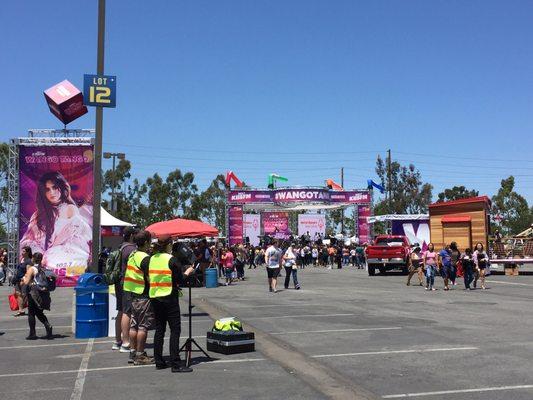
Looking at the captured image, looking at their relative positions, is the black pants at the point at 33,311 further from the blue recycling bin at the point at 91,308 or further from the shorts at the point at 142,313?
the shorts at the point at 142,313

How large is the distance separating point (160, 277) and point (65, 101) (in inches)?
780

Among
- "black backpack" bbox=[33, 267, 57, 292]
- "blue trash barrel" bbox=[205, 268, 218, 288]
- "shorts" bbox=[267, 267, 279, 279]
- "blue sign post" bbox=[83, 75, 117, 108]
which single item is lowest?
"blue trash barrel" bbox=[205, 268, 218, 288]

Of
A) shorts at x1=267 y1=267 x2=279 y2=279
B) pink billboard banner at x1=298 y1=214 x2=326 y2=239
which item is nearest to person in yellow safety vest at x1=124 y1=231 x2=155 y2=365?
shorts at x1=267 y1=267 x2=279 y2=279

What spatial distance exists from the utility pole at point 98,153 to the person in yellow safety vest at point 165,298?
5089mm

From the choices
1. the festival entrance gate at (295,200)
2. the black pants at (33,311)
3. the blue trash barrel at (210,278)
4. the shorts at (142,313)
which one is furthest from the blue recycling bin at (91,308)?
the festival entrance gate at (295,200)

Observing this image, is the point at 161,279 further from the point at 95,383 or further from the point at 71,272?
the point at 71,272

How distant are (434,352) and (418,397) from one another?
2.60m

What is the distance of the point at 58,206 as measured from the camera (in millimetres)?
24359

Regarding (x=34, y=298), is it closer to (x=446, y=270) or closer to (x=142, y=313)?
(x=142, y=313)

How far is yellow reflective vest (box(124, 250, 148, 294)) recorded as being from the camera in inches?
310

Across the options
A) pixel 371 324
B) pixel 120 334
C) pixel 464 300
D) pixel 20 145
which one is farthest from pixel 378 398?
pixel 20 145

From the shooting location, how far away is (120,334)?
903cm

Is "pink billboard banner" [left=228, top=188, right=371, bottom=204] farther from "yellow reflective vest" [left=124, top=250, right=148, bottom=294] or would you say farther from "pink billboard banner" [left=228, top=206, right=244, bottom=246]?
"yellow reflective vest" [left=124, top=250, right=148, bottom=294]

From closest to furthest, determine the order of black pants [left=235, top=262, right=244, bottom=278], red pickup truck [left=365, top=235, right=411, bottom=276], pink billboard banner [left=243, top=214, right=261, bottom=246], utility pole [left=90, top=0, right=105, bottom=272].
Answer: utility pole [left=90, top=0, right=105, bottom=272] < black pants [left=235, top=262, right=244, bottom=278] < red pickup truck [left=365, top=235, right=411, bottom=276] < pink billboard banner [left=243, top=214, right=261, bottom=246]
